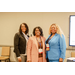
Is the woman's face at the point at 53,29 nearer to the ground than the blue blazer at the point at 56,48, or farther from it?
farther from it

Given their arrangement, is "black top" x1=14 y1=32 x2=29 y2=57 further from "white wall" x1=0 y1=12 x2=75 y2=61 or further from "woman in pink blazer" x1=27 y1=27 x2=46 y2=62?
"white wall" x1=0 y1=12 x2=75 y2=61

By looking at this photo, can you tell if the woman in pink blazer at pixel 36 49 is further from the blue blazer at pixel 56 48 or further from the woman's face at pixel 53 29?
the woman's face at pixel 53 29

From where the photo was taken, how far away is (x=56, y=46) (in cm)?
202

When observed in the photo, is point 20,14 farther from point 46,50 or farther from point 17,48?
point 46,50

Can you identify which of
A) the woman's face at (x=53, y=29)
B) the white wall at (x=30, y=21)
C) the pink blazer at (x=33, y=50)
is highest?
the white wall at (x=30, y=21)

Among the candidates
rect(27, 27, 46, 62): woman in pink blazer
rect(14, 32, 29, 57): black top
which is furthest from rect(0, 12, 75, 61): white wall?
rect(27, 27, 46, 62): woman in pink blazer

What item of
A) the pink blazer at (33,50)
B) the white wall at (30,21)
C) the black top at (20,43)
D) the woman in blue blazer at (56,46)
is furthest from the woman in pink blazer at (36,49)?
the white wall at (30,21)

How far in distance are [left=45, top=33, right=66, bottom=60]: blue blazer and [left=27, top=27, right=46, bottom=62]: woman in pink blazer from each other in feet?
0.50

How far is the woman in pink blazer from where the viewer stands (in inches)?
81.2

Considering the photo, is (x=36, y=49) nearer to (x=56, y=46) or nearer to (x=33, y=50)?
(x=33, y=50)

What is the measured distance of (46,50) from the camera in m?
2.01

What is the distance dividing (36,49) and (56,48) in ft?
1.38

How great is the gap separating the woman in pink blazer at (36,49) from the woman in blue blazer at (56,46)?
12cm

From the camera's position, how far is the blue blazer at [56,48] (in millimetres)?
1991
